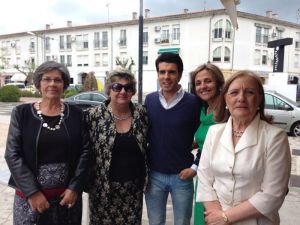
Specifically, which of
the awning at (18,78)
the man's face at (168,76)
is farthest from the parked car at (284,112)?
the awning at (18,78)

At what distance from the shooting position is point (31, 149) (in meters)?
2.39

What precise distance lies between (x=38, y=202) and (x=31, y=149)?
39 cm

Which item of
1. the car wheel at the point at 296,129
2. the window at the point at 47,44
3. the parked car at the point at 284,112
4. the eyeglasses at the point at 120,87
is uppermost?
the window at the point at 47,44

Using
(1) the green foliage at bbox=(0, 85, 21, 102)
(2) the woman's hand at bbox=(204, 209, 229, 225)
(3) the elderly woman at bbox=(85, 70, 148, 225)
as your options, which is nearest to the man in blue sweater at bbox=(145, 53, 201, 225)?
(3) the elderly woman at bbox=(85, 70, 148, 225)

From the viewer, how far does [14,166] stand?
2.38 m

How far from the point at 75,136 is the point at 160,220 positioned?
1.07 meters

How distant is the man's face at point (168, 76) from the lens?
275 centimetres

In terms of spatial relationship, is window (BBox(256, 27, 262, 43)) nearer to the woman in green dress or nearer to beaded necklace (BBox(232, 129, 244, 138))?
the woman in green dress

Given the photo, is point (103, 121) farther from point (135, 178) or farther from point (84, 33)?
point (84, 33)

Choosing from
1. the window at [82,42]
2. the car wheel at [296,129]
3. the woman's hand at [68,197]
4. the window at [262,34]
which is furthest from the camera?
the window at [82,42]

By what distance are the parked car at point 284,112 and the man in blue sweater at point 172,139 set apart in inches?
335

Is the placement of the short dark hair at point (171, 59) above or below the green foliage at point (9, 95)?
above

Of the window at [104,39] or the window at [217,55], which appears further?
the window at [104,39]

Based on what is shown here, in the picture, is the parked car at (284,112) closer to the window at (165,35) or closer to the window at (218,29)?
the window at (218,29)
